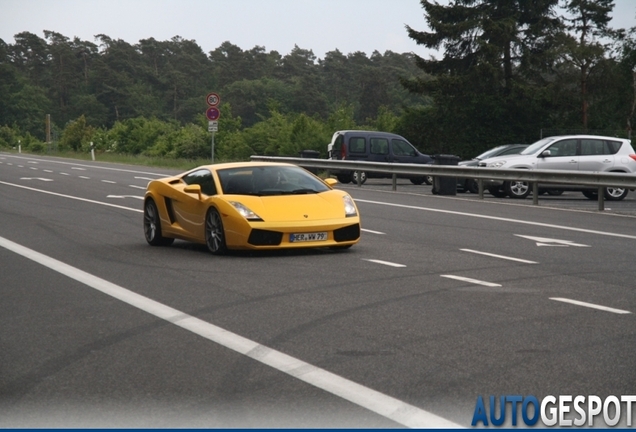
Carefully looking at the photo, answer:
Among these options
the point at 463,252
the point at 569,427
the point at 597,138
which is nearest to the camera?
the point at 569,427

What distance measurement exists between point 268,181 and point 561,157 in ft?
52.9

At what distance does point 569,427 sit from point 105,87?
15066cm

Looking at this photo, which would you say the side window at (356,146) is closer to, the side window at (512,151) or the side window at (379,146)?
the side window at (379,146)

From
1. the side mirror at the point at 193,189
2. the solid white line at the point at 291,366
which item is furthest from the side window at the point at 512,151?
the solid white line at the point at 291,366

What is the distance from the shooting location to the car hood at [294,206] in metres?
14.0

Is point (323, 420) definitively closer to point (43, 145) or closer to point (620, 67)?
point (620, 67)

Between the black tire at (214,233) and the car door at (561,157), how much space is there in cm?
1637

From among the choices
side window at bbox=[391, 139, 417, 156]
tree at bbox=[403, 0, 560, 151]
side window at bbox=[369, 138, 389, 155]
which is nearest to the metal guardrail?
side window at bbox=[369, 138, 389, 155]

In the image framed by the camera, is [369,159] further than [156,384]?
Yes

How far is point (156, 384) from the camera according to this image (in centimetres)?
662

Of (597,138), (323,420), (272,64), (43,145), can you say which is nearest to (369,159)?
(597,138)

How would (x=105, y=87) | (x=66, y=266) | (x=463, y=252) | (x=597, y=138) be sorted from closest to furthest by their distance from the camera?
(x=66, y=266)
(x=463, y=252)
(x=597, y=138)
(x=105, y=87)

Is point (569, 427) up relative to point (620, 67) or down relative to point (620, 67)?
down

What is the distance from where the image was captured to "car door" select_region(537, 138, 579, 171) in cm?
2932
